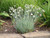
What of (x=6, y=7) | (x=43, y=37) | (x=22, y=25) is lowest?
(x=43, y=37)

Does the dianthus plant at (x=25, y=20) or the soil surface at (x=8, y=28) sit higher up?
the dianthus plant at (x=25, y=20)

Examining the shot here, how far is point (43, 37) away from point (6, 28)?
100cm

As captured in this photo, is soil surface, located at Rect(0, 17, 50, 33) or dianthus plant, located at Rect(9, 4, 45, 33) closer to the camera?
dianthus plant, located at Rect(9, 4, 45, 33)

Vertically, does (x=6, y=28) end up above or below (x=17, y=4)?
below

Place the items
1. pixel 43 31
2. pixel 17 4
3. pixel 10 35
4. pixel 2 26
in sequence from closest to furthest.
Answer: pixel 10 35 < pixel 43 31 < pixel 2 26 < pixel 17 4

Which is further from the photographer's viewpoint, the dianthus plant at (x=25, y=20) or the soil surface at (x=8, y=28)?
the soil surface at (x=8, y=28)

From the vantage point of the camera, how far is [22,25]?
11.5 ft

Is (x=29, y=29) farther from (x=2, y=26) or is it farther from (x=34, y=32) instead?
(x=2, y=26)

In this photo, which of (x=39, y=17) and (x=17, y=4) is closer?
(x=39, y=17)

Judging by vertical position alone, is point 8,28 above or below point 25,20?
below

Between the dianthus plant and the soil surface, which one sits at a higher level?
the dianthus plant

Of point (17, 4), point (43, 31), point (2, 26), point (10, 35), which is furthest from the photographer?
point (17, 4)

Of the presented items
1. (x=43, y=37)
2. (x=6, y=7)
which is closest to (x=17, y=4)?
(x=6, y=7)

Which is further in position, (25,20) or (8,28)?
(8,28)
